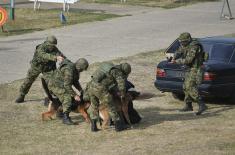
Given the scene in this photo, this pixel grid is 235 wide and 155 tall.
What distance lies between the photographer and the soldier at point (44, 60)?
553 inches

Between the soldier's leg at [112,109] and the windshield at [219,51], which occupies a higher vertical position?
the windshield at [219,51]

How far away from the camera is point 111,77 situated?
40.4 feet

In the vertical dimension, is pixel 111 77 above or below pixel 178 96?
above

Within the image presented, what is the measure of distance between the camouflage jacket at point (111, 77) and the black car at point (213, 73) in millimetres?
2664

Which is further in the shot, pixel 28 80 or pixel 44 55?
pixel 28 80

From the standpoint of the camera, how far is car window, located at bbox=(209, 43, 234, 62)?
1516 cm

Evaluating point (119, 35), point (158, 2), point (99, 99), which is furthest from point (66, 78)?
point (158, 2)

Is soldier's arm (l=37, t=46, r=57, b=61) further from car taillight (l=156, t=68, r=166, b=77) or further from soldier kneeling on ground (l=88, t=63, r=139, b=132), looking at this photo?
car taillight (l=156, t=68, r=166, b=77)

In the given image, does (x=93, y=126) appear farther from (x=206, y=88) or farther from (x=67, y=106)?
(x=206, y=88)

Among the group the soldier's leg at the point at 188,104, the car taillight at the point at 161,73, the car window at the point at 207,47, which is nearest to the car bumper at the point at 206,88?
the car taillight at the point at 161,73

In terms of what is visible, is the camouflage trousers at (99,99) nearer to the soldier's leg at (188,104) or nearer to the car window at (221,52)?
the soldier's leg at (188,104)

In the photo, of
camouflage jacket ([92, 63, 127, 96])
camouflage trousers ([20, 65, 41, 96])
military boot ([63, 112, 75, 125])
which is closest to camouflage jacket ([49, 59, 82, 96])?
military boot ([63, 112, 75, 125])

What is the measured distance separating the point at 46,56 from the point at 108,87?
84.2 inches

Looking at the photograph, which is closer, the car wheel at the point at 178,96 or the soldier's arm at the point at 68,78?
the soldier's arm at the point at 68,78
